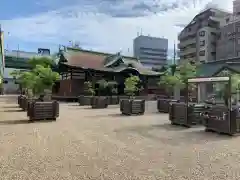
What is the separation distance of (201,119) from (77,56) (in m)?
25.1

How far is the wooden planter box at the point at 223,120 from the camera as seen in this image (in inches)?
308

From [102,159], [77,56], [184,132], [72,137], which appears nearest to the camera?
[102,159]

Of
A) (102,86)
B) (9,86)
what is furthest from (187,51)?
(9,86)

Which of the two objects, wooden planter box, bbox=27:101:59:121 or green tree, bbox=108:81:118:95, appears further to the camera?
green tree, bbox=108:81:118:95

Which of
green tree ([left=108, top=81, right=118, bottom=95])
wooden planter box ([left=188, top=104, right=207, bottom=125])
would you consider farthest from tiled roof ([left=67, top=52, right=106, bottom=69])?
wooden planter box ([left=188, top=104, right=207, bottom=125])

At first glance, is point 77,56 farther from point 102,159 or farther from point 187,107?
point 102,159

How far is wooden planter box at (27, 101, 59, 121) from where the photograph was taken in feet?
34.9

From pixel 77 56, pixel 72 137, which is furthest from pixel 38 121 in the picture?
pixel 77 56

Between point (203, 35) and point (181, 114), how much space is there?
53.4 m

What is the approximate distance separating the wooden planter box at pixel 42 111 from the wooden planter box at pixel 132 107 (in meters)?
4.19

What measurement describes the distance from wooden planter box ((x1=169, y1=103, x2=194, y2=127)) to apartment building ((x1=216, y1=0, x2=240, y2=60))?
43.6m

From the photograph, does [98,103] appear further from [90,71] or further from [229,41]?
[229,41]

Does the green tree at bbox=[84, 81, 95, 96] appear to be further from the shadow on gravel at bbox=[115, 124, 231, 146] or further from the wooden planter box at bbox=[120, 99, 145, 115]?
the shadow on gravel at bbox=[115, 124, 231, 146]

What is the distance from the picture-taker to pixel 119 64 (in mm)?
33531
